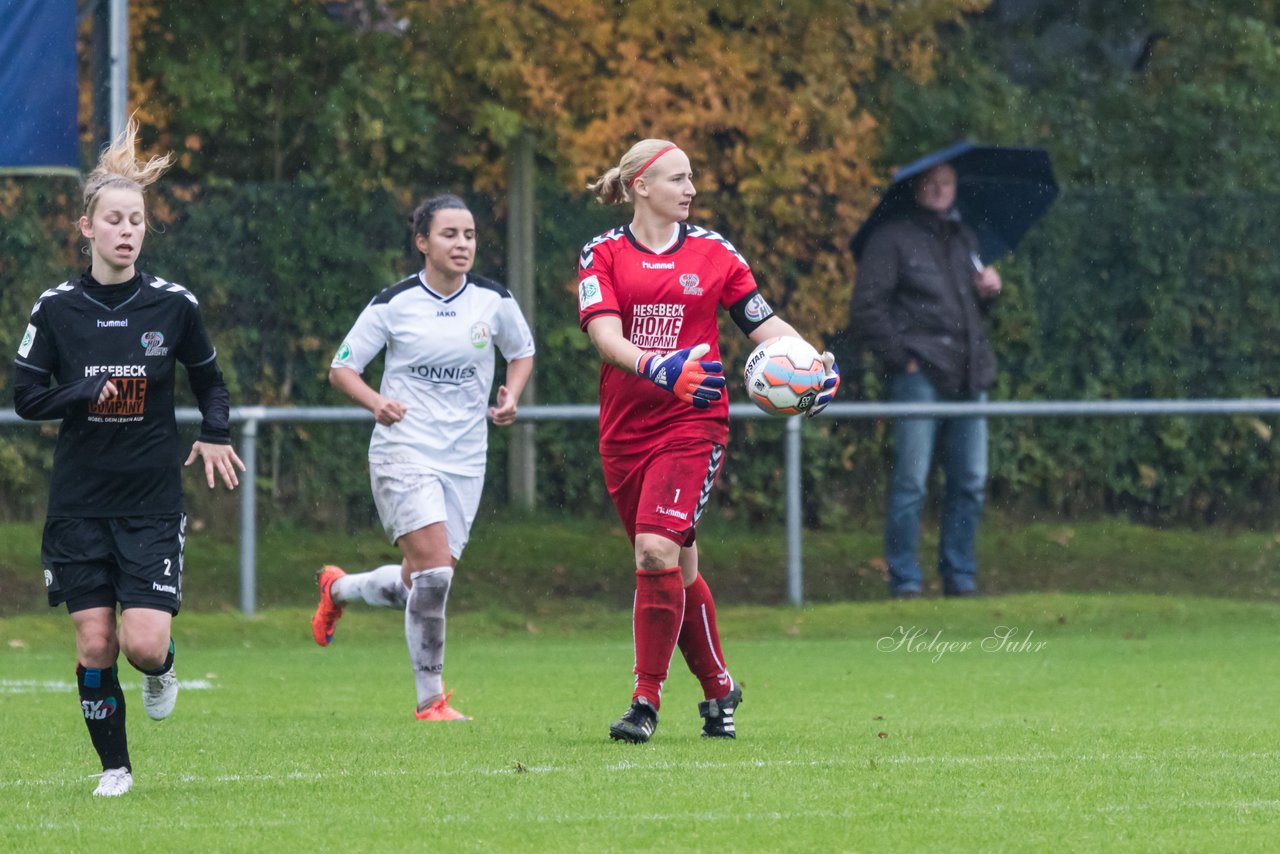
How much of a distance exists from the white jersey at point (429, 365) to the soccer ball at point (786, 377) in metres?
2.09

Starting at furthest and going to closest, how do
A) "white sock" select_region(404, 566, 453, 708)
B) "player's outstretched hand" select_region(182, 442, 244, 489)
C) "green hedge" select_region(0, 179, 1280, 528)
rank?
"green hedge" select_region(0, 179, 1280, 528) → "white sock" select_region(404, 566, 453, 708) → "player's outstretched hand" select_region(182, 442, 244, 489)

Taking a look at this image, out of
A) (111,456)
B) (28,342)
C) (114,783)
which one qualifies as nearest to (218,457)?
(111,456)

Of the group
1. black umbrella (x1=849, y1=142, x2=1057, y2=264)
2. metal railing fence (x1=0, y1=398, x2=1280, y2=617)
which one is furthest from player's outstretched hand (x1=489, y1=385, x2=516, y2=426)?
black umbrella (x1=849, y1=142, x2=1057, y2=264)

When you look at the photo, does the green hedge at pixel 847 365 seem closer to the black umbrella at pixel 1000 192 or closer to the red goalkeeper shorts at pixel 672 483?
the black umbrella at pixel 1000 192

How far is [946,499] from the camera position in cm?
1310

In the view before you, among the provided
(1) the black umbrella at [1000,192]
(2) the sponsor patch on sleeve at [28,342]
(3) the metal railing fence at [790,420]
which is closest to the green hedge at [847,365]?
(1) the black umbrella at [1000,192]

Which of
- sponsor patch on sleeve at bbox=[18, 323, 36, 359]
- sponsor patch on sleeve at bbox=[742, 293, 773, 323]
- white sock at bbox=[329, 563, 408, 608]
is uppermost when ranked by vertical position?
sponsor patch on sleeve at bbox=[742, 293, 773, 323]

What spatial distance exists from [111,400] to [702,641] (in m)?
2.36

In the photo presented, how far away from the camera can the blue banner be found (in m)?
12.1

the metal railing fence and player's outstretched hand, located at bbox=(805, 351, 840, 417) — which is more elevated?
player's outstretched hand, located at bbox=(805, 351, 840, 417)

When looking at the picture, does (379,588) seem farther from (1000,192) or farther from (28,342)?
(1000,192)

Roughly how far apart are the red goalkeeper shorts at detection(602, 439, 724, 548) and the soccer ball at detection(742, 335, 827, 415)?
0.30 m

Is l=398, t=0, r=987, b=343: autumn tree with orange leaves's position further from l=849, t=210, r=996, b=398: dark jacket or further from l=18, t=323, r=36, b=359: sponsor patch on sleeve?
l=18, t=323, r=36, b=359: sponsor patch on sleeve

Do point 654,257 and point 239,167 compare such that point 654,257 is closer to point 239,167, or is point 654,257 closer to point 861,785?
point 861,785
